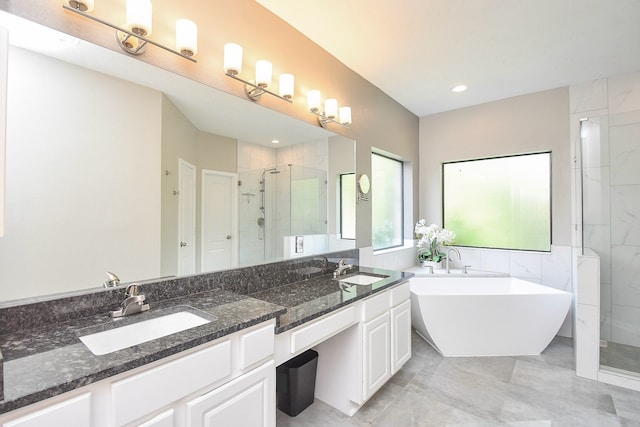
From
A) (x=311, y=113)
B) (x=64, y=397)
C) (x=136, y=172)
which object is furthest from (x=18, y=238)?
(x=311, y=113)

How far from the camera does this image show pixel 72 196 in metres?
1.18

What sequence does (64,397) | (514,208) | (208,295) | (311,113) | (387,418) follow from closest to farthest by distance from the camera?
(64,397) → (208,295) → (387,418) → (311,113) → (514,208)

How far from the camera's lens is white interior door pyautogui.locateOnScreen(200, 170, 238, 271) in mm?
1702

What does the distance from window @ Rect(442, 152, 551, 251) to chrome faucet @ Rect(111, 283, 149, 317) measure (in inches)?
146

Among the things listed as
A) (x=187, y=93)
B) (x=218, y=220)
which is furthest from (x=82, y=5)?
(x=218, y=220)

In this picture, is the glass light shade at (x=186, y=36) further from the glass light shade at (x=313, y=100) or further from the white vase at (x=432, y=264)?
the white vase at (x=432, y=264)

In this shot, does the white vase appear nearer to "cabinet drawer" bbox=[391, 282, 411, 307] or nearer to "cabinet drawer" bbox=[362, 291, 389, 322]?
"cabinet drawer" bbox=[391, 282, 411, 307]

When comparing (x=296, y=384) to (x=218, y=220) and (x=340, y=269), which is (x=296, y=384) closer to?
(x=340, y=269)

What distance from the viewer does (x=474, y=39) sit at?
2338mm

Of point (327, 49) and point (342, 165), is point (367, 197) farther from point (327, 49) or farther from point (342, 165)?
point (327, 49)

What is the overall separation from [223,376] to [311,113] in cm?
193

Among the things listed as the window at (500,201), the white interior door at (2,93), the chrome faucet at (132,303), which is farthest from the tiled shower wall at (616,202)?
the white interior door at (2,93)

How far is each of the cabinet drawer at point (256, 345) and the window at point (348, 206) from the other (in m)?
1.56

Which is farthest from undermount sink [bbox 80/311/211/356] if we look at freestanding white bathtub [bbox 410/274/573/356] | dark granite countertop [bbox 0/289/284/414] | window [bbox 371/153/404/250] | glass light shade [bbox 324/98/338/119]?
window [bbox 371/153/404/250]
